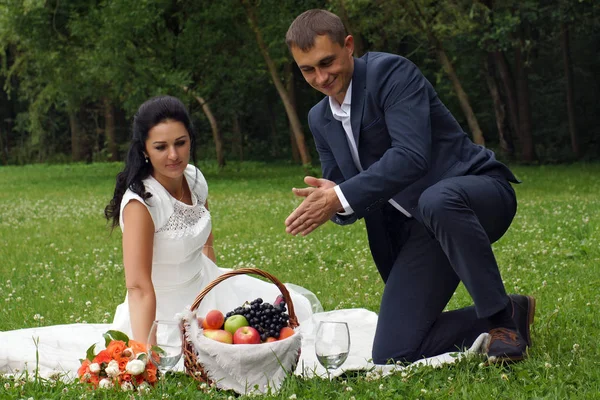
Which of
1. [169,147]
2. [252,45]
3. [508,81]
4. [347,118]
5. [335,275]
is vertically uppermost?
[252,45]

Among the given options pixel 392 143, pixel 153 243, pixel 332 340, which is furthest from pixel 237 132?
pixel 332 340

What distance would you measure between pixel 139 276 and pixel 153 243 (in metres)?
0.44

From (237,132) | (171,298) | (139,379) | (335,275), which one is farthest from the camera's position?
(237,132)

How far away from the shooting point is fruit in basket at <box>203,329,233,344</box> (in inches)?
195

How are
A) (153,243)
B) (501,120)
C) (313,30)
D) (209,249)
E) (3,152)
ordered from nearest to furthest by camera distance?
(313,30)
(153,243)
(209,249)
(501,120)
(3,152)

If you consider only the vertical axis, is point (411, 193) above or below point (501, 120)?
above

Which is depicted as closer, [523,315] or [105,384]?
[105,384]

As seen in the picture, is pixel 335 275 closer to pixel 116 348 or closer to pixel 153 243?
pixel 153 243

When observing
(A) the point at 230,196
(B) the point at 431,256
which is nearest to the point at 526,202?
(A) the point at 230,196

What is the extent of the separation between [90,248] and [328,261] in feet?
14.5

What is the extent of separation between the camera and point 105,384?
15.7ft

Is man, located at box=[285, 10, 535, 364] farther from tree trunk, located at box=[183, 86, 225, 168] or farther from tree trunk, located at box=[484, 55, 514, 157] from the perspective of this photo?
tree trunk, located at box=[484, 55, 514, 157]

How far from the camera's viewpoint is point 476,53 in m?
41.4

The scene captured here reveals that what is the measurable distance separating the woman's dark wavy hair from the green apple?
1297 mm
